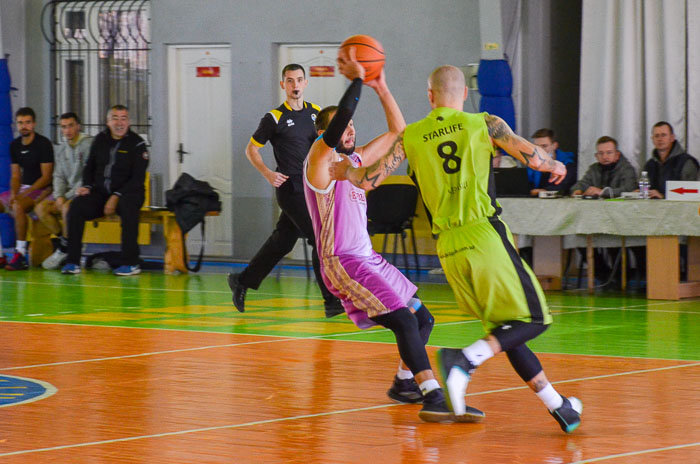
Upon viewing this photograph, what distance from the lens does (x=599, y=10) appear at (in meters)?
13.4

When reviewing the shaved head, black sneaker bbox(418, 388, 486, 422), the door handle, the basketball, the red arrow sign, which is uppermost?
the basketball

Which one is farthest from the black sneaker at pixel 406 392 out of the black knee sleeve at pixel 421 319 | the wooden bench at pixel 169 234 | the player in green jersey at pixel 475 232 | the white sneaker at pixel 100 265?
the white sneaker at pixel 100 265

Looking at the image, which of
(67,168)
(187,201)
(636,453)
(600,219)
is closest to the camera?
(636,453)

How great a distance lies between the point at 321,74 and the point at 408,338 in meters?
9.92

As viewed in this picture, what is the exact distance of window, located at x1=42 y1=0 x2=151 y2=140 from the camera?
53.8 ft

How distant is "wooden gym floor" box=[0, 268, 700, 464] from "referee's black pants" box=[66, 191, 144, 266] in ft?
10.2

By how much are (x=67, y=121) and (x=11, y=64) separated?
262 cm

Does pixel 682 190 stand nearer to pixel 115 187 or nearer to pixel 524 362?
pixel 524 362

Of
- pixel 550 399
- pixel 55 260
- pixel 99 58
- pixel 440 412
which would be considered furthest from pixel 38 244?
pixel 550 399

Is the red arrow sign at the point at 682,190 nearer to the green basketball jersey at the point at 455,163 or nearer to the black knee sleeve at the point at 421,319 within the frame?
the black knee sleeve at the point at 421,319

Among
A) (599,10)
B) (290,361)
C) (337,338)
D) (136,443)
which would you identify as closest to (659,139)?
(599,10)

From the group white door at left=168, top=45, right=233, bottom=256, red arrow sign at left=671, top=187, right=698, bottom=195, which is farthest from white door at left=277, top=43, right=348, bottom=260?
red arrow sign at left=671, top=187, right=698, bottom=195

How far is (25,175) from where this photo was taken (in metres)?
15.2

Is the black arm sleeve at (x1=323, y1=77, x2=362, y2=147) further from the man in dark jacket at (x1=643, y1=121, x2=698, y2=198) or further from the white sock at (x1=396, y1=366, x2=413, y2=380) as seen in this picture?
the man in dark jacket at (x1=643, y1=121, x2=698, y2=198)
